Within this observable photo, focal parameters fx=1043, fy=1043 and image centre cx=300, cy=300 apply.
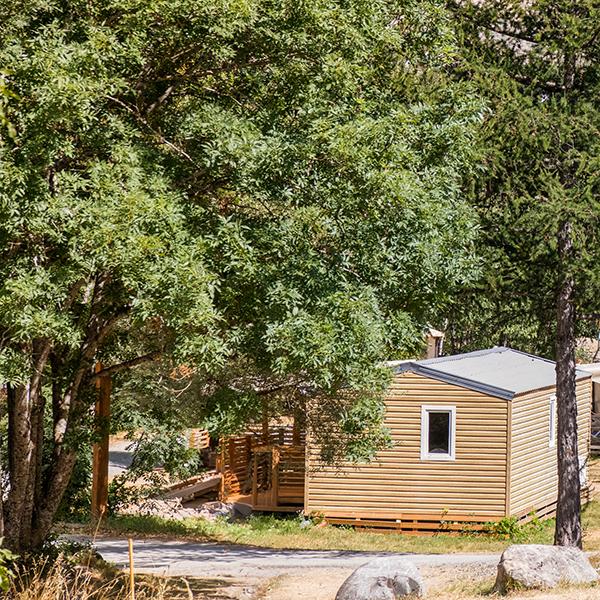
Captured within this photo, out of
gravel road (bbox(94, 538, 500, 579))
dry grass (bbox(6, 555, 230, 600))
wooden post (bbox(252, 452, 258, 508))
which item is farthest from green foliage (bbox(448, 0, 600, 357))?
wooden post (bbox(252, 452, 258, 508))

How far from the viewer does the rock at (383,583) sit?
11.8 metres

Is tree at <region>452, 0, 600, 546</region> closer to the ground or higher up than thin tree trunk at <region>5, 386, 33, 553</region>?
higher up

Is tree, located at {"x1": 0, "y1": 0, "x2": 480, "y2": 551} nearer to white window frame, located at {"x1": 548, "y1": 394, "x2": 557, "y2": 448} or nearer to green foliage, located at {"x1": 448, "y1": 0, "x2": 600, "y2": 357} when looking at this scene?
green foliage, located at {"x1": 448, "y1": 0, "x2": 600, "y2": 357}

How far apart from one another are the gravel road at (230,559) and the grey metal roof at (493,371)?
13.7 ft

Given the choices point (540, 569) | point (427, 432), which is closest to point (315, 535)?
point (427, 432)

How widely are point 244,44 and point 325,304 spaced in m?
3.06

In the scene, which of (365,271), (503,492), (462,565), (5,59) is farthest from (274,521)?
(5,59)

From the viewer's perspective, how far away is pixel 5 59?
9.20m

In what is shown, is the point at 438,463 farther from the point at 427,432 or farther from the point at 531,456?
the point at 531,456

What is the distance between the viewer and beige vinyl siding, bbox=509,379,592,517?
22609 mm

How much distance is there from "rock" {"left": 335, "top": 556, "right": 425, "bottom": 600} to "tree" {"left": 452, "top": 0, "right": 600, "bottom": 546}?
5.70 metres

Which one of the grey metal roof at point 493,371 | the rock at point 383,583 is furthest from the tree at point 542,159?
the rock at point 383,583

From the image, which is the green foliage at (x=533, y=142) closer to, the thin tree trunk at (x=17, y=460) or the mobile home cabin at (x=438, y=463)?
the mobile home cabin at (x=438, y=463)

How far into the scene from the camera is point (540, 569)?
38.6 feet
